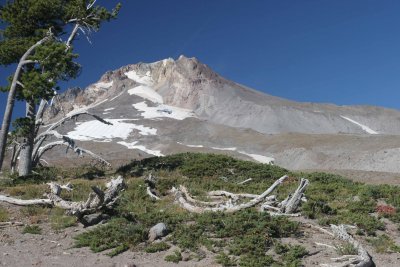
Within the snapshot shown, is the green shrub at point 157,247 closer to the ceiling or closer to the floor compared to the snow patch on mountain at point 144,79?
closer to the floor

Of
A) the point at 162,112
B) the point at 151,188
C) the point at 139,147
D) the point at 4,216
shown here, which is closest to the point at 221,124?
the point at 162,112

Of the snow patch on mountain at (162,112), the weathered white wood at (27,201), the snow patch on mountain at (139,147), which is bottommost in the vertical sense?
the weathered white wood at (27,201)

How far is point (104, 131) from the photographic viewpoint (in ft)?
392

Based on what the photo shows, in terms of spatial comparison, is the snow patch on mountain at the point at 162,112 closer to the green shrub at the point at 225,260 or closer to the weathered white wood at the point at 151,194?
the weathered white wood at the point at 151,194

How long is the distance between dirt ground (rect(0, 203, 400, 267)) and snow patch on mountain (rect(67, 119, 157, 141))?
96087 millimetres

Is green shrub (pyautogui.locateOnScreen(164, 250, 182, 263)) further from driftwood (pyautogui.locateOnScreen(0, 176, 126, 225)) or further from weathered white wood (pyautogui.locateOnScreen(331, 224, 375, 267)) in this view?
weathered white wood (pyautogui.locateOnScreen(331, 224, 375, 267))

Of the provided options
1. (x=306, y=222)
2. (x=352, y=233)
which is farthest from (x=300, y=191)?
(x=352, y=233)

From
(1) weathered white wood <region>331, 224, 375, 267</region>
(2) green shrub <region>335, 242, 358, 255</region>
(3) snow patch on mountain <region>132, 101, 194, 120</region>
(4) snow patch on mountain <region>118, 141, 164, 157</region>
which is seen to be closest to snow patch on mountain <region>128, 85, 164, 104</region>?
(3) snow patch on mountain <region>132, 101, 194, 120</region>

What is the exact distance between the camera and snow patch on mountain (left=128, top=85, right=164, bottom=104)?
168 metres

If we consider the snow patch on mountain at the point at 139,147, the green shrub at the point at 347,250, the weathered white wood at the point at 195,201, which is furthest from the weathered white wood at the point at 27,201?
the snow patch on mountain at the point at 139,147

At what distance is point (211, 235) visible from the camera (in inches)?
619

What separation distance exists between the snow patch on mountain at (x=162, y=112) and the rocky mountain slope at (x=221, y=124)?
146 mm

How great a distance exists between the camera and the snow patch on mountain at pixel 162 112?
141000 millimetres

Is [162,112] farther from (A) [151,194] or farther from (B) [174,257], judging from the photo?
(B) [174,257]
